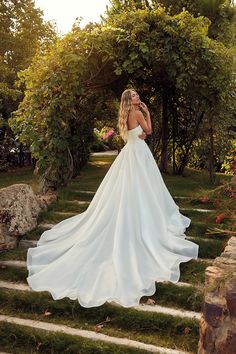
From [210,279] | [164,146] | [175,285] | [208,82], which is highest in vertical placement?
[208,82]

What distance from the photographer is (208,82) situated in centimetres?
840

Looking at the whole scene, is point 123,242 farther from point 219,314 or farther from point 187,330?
→ point 219,314

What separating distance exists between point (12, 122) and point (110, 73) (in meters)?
2.58

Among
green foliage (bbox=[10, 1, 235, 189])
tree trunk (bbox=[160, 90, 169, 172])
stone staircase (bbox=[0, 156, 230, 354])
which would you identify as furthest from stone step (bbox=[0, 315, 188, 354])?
tree trunk (bbox=[160, 90, 169, 172])

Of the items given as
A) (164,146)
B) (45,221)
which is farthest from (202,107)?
(45,221)

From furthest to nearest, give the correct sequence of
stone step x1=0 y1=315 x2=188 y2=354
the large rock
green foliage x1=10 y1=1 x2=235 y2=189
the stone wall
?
green foliage x1=10 y1=1 x2=235 y2=189
the large rock
stone step x1=0 y1=315 x2=188 y2=354
the stone wall

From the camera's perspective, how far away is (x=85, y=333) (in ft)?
13.8

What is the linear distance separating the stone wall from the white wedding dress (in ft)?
4.00

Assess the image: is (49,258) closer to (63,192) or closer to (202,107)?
(63,192)

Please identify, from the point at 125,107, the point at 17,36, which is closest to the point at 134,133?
the point at 125,107

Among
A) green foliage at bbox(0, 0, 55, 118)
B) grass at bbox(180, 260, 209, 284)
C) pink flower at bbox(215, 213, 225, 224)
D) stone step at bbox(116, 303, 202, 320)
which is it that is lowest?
stone step at bbox(116, 303, 202, 320)

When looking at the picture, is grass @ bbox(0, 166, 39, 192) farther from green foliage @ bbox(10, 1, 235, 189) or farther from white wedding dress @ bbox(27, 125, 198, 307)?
white wedding dress @ bbox(27, 125, 198, 307)

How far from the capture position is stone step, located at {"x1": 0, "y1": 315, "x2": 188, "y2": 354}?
12.8 ft

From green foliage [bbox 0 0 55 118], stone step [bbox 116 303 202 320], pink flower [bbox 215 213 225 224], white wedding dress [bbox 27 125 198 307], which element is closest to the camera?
stone step [bbox 116 303 202 320]
